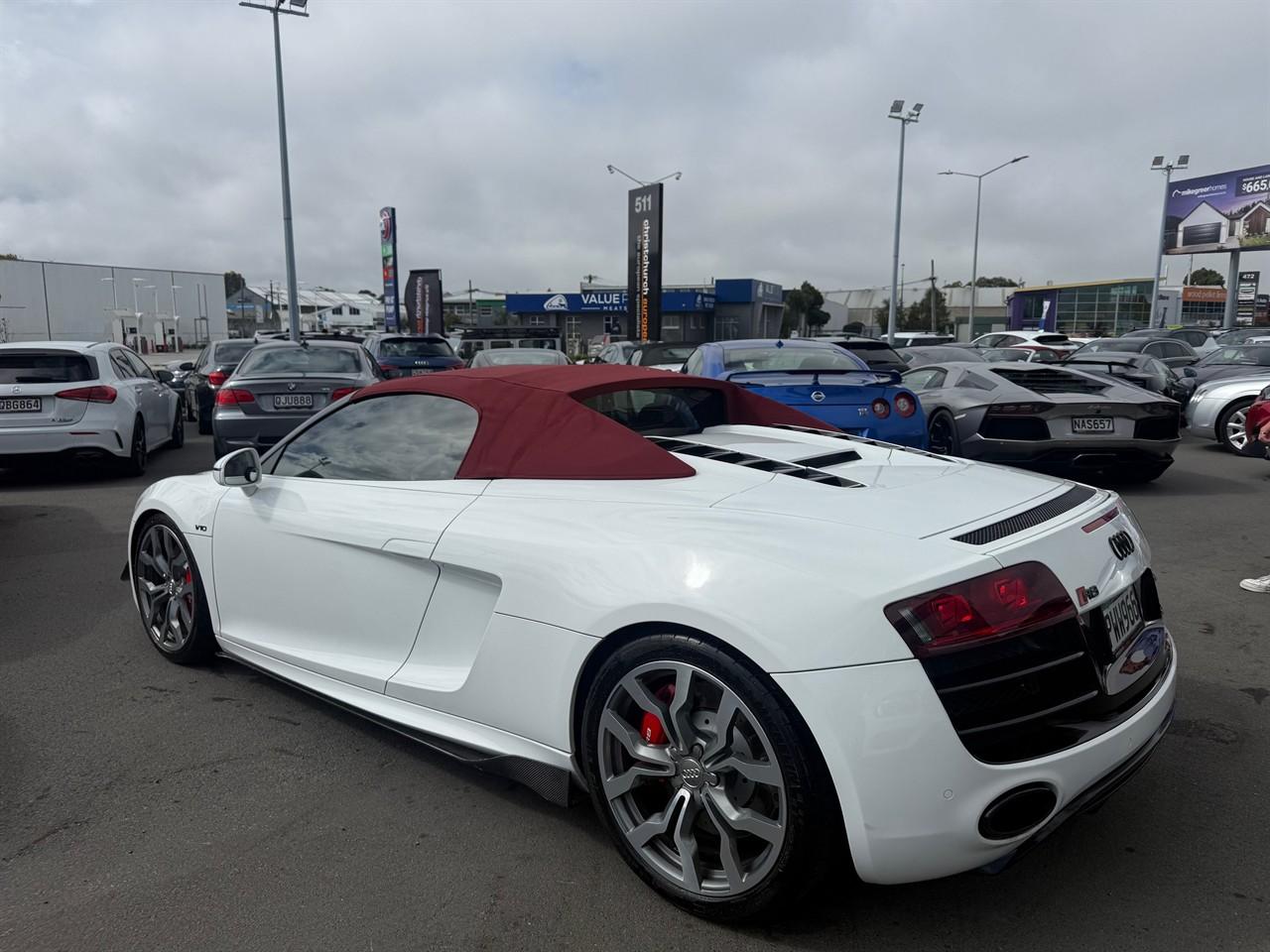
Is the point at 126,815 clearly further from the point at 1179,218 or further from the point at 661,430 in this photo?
the point at 1179,218

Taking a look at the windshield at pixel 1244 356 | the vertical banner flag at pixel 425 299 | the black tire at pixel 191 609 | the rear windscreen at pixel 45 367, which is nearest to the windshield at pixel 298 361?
the rear windscreen at pixel 45 367

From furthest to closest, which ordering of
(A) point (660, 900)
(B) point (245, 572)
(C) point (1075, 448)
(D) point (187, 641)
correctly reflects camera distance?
(C) point (1075, 448), (D) point (187, 641), (B) point (245, 572), (A) point (660, 900)

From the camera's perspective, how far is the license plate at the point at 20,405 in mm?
8977

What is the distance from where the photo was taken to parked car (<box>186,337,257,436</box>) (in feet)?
46.2

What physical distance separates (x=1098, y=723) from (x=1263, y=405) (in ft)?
17.2

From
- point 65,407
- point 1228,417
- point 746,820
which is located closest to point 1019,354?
point 1228,417

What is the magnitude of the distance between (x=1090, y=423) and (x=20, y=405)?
988 cm

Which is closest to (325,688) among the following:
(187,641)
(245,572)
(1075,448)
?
(245,572)

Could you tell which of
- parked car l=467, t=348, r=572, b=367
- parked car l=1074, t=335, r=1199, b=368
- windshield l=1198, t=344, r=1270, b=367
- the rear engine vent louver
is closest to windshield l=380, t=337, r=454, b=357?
parked car l=467, t=348, r=572, b=367

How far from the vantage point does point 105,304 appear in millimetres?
59000

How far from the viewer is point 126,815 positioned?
298 cm

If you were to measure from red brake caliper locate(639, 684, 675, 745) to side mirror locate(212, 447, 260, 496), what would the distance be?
2.05m

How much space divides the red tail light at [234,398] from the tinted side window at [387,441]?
6022mm

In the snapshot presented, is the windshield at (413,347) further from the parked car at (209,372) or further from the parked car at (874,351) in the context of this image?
the parked car at (874,351)
